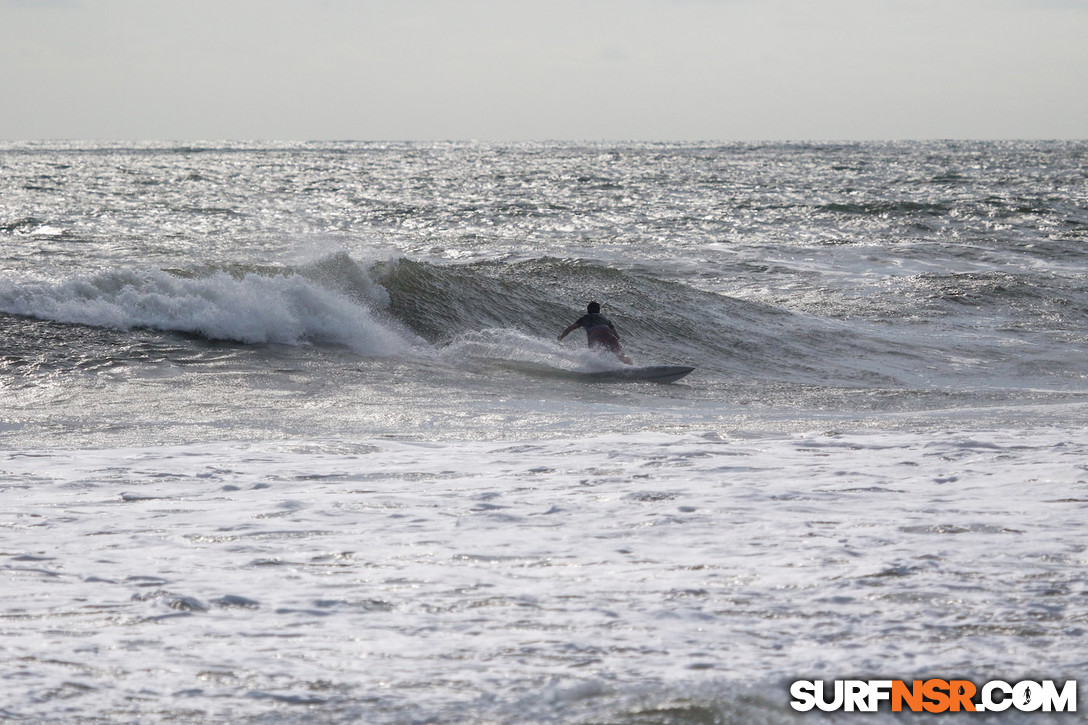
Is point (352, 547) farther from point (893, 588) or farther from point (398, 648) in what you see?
point (893, 588)

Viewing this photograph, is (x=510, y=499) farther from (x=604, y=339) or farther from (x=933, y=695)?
(x=604, y=339)

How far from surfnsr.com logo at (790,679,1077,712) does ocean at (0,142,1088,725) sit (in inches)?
1.9

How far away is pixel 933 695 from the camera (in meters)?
3.72

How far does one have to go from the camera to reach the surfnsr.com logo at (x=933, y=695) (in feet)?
12.0

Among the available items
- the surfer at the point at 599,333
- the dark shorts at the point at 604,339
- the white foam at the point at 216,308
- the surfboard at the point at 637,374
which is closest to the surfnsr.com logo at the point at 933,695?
the surfboard at the point at 637,374

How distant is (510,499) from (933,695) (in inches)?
122

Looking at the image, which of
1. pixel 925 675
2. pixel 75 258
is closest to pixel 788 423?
pixel 925 675

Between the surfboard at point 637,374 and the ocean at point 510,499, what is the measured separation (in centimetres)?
25

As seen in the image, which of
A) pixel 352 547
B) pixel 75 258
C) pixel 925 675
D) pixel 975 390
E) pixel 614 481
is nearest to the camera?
pixel 925 675

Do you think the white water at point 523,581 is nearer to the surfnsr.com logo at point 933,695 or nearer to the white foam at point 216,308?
the surfnsr.com logo at point 933,695

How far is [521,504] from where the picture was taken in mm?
6242

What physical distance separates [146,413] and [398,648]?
614cm

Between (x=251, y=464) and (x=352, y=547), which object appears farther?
(x=251, y=464)

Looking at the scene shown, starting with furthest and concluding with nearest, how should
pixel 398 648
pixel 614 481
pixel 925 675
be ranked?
pixel 614 481 < pixel 398 648 < pixel 925 675
